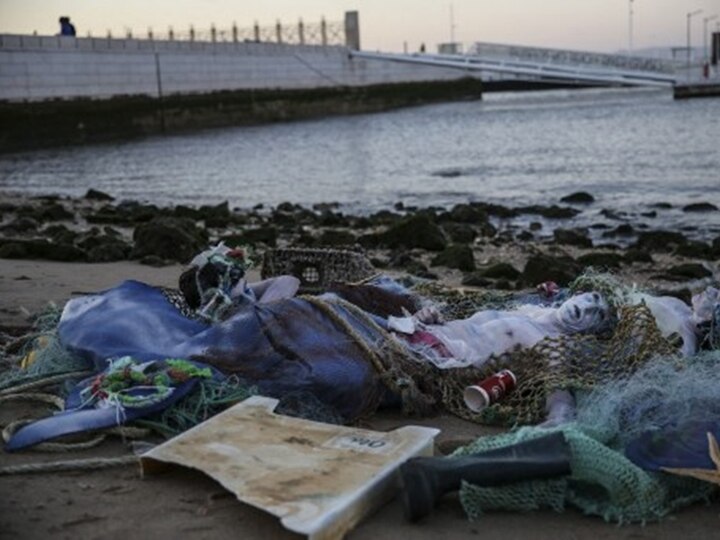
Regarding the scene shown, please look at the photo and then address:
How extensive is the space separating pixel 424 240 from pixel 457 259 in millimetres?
1489

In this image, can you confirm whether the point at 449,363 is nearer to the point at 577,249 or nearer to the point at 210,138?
the point at 577,249

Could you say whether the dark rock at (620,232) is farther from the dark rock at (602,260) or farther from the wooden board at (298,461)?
the wooden board at (298,461)

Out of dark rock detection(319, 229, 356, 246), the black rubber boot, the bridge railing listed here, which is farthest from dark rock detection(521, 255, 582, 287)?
the bridge railing

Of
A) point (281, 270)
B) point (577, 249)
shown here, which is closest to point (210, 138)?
point (577, 249)

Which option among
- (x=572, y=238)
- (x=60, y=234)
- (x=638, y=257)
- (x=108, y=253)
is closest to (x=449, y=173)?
(x=572, y=238)

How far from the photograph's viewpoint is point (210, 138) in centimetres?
4406

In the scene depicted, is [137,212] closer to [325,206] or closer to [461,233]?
[325,206]

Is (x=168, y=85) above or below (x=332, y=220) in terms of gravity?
above

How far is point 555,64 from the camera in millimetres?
67500

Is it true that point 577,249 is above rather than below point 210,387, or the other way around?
below

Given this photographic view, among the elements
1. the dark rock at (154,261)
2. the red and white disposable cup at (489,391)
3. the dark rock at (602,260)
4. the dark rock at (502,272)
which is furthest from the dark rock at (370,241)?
the red and white disposable cup at (489,391)

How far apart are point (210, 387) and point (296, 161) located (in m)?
27.2

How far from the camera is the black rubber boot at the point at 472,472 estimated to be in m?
3.03

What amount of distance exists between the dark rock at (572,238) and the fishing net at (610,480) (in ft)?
27.6
